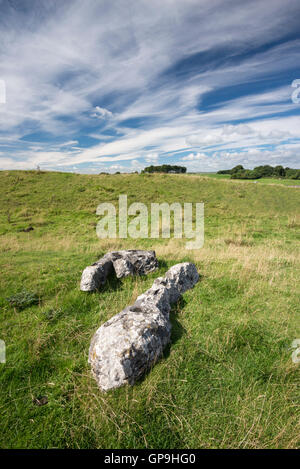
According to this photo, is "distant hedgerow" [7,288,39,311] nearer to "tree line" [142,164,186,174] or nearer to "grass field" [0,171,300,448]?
"grass field" [0,171,300,448]

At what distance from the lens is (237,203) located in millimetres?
34562

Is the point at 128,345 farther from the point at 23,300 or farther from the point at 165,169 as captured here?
the point at 165,169

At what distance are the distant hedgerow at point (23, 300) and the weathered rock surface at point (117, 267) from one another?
4.39 ft

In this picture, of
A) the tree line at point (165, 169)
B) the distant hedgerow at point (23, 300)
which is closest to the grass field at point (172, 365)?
the distant hedgerow at point (23, 300)

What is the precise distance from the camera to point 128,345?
3482 millimetres

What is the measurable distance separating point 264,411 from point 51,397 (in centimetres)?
321

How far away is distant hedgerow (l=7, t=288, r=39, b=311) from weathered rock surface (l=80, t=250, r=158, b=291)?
1.34m

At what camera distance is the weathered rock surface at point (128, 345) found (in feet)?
10.9

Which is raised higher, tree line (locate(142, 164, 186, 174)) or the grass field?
tree line (locate(142, 164, 186, 174))

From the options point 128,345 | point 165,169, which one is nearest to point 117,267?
point 128,345

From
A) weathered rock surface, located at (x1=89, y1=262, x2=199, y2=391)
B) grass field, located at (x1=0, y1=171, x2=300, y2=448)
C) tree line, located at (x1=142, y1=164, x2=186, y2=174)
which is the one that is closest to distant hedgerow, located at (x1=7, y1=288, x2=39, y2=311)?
grass field, located at (x1=0, y1=171, x2=300, y2=448)

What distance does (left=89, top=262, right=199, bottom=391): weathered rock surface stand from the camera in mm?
3328

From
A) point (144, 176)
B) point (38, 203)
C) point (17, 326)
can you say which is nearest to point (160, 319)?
point (17, 326)
